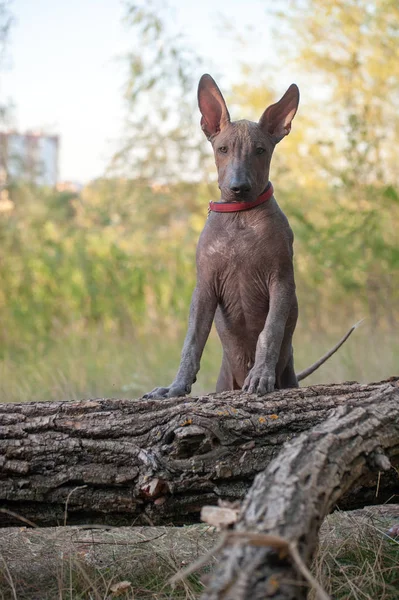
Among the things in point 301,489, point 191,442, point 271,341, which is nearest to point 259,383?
point 271,341

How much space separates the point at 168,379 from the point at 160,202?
495cm

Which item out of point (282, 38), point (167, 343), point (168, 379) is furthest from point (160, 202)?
point (168, 379)

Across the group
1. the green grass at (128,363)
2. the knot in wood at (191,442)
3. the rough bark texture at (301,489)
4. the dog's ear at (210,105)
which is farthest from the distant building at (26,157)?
the rough bark texture at (301,489)

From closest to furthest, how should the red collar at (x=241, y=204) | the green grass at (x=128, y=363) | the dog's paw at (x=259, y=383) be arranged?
1. the dog's paw at (x=259, y=383)
2. the red collar at (x=241, y=204)
3. the green grass at (x=128, y=363)

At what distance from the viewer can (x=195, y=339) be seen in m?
3.02

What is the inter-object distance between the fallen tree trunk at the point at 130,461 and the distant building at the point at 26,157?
798 cm

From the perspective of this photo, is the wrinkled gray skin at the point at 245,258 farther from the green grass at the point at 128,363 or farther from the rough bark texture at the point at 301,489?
the green grass at the point at 128,363

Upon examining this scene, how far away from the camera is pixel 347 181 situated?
25.9ft

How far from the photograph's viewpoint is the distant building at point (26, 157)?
1003 centimetres

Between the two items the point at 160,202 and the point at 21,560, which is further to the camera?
the point at 160,202

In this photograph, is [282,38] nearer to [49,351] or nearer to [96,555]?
[49,351]

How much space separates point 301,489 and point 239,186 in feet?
4.33

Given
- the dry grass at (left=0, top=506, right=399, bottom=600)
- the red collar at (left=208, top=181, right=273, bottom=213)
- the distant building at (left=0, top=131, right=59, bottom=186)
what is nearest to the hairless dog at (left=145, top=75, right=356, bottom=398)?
the red collar at (left=208, top=181, right=273, bottom=213)

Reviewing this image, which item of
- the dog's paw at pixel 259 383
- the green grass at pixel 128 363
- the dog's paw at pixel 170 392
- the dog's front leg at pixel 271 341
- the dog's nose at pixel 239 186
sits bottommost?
the green grass at pixel 128 363
